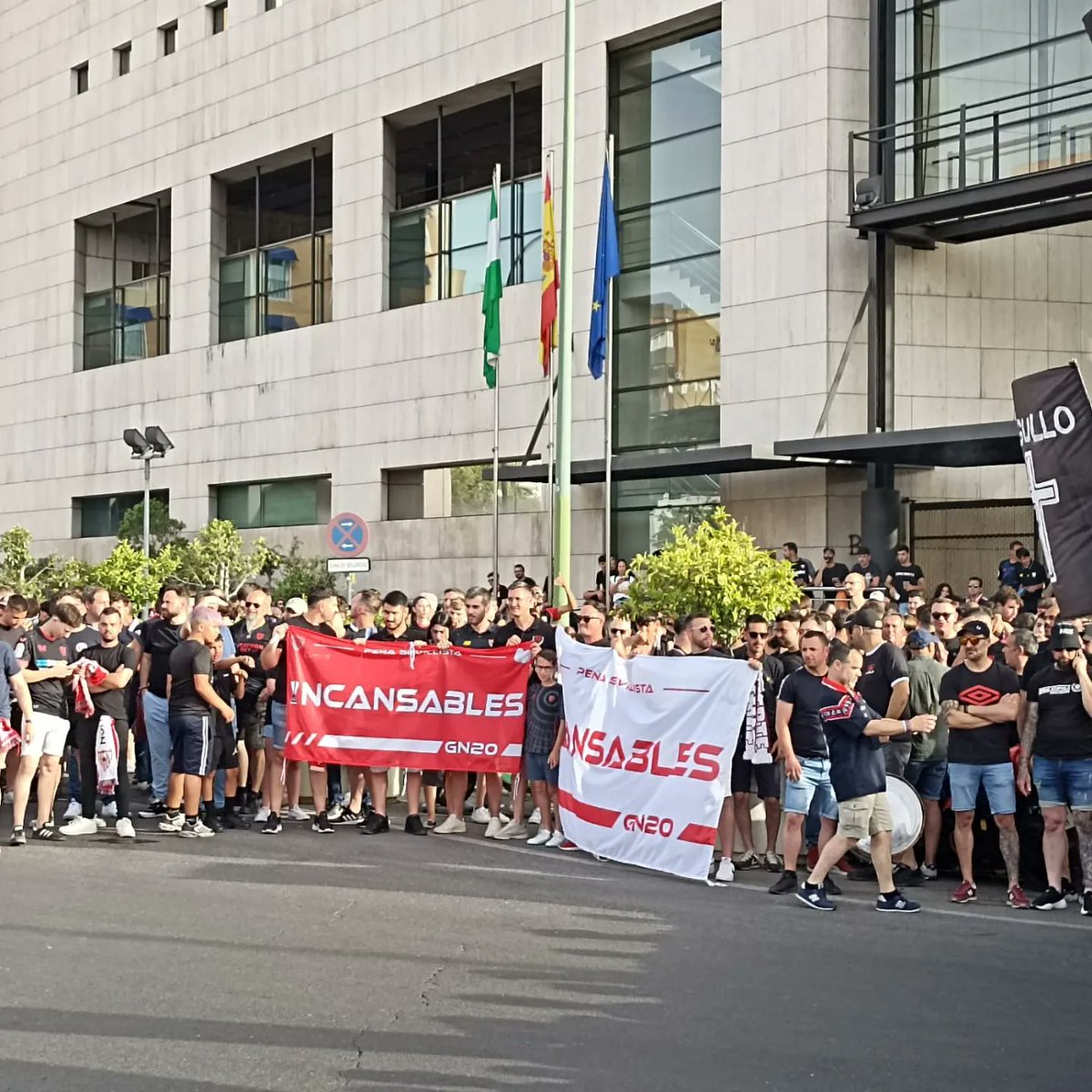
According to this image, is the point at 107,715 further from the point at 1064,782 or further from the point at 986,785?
the point at 1064,782

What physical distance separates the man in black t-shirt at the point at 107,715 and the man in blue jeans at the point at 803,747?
17.8 ft

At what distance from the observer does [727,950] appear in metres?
9.12

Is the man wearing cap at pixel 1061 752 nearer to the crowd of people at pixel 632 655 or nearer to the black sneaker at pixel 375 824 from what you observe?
the crowd of people at pixel 632 655

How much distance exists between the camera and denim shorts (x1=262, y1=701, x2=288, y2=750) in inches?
567

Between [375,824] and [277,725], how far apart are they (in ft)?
4.12

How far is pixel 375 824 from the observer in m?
14.0

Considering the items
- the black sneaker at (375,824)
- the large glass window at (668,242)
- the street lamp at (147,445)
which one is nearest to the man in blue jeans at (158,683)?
the black sneaker at (375,824)

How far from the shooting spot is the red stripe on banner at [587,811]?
12734 mm

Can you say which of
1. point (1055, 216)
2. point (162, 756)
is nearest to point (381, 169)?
point (1055, 216)

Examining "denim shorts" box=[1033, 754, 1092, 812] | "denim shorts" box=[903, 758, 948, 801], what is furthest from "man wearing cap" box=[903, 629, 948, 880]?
"denim shorts" box=[1033, 754, 1092, 812]

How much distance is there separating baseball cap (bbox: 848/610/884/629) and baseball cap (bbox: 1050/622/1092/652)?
1.43m

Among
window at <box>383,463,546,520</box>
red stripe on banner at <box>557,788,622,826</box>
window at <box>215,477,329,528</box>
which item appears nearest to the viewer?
red stripe on banner at <box>557,788,622,826</box>

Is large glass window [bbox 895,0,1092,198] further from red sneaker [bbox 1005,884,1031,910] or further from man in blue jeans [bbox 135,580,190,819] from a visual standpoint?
red sneaker [bbox 1005,884,1031,910]

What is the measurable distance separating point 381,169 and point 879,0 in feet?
41.6
